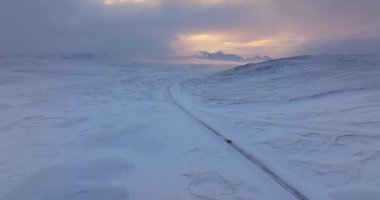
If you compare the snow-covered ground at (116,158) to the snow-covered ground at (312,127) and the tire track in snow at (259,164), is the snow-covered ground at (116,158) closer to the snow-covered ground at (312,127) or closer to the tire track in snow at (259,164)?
the tire track in snow at (259,164)

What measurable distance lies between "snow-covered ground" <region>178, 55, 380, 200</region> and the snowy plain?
19 millimetres

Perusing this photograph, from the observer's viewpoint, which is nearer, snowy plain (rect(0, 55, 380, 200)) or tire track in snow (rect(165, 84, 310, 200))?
tire track in snow (rect(165, 84, 310, 200))

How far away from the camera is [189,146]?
6535 millimetres

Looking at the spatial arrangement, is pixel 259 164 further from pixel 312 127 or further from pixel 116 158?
pixel 312 127

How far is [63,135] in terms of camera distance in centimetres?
727

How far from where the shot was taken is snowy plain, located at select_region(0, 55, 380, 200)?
4707 millimetres

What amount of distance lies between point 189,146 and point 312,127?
2298mm

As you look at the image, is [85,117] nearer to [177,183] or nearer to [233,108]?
[233,108]

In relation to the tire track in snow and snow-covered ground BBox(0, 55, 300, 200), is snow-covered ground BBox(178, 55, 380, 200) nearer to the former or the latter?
the tire track in snow

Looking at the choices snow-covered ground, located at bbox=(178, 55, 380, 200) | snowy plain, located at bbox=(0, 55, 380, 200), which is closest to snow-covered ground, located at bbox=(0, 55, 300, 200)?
snowy plain, located at bbox=(0, 55, 380, 200)

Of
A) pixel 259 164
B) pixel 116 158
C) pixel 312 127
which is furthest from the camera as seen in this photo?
pixel 312 127

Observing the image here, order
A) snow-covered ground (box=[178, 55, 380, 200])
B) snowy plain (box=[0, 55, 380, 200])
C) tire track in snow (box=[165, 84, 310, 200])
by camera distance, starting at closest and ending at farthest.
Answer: tire track in snow (box=[165, 84, 310, 200])
snowy plain (box=[0, 55, 380, 200])
snow-covered ground (box=[178, 55, 380, 200])

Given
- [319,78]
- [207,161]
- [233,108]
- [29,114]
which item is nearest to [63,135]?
[29,114]

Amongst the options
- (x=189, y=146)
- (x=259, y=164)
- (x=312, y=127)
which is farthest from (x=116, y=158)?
(x=312, y=127)
